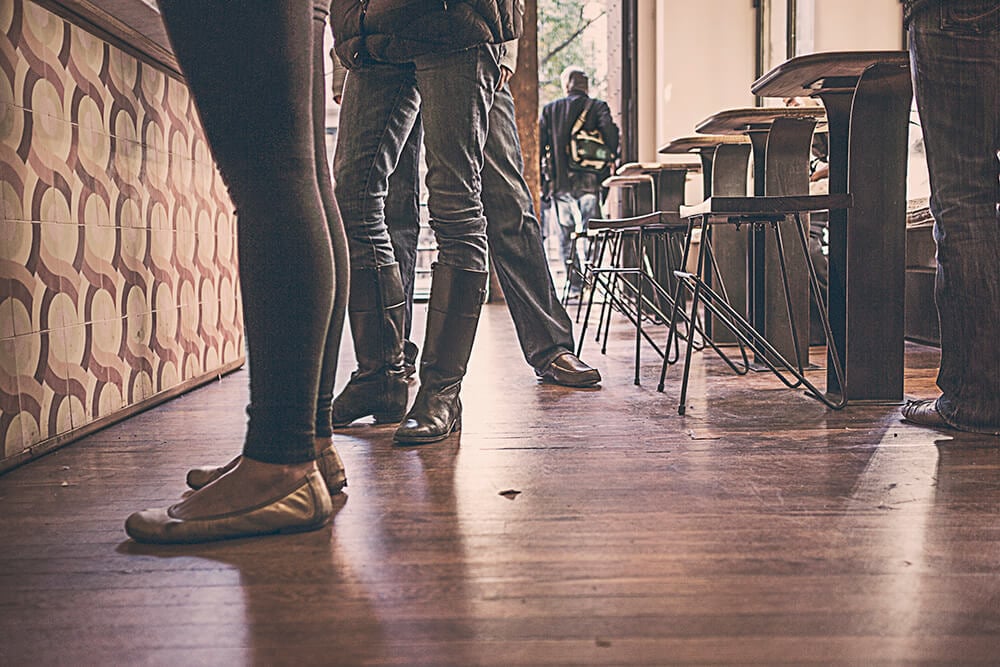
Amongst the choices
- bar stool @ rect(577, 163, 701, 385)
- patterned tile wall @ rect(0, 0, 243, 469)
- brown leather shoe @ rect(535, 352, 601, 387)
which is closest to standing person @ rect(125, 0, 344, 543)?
patterned tile wall @ rect(0, 0, 243, 469)

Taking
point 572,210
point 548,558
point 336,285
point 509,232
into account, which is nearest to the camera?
point 548,558

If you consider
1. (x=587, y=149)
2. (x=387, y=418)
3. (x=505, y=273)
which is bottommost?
(x=387, y=418)

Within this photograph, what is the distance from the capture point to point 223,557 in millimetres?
1258

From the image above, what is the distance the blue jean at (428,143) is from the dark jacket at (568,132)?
4.82 meters

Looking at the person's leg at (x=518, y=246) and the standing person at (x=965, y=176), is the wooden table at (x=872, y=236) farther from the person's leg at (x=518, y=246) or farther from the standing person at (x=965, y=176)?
the person's leg at (x=518, y=246)

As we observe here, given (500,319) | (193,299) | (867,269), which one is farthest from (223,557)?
(500,319)

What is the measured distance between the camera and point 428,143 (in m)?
1.95

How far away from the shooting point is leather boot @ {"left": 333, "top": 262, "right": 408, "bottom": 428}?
2219 mm

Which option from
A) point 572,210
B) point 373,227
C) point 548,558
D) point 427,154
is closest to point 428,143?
point 427,154

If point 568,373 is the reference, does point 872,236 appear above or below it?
above

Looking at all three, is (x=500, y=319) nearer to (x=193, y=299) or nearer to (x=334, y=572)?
(x=193, y=299)

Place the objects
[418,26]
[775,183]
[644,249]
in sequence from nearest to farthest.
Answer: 1. [418,26]
2. [775,183]
3. [644,249]

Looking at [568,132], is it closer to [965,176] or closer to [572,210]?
[572,210]

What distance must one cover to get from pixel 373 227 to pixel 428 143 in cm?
31
